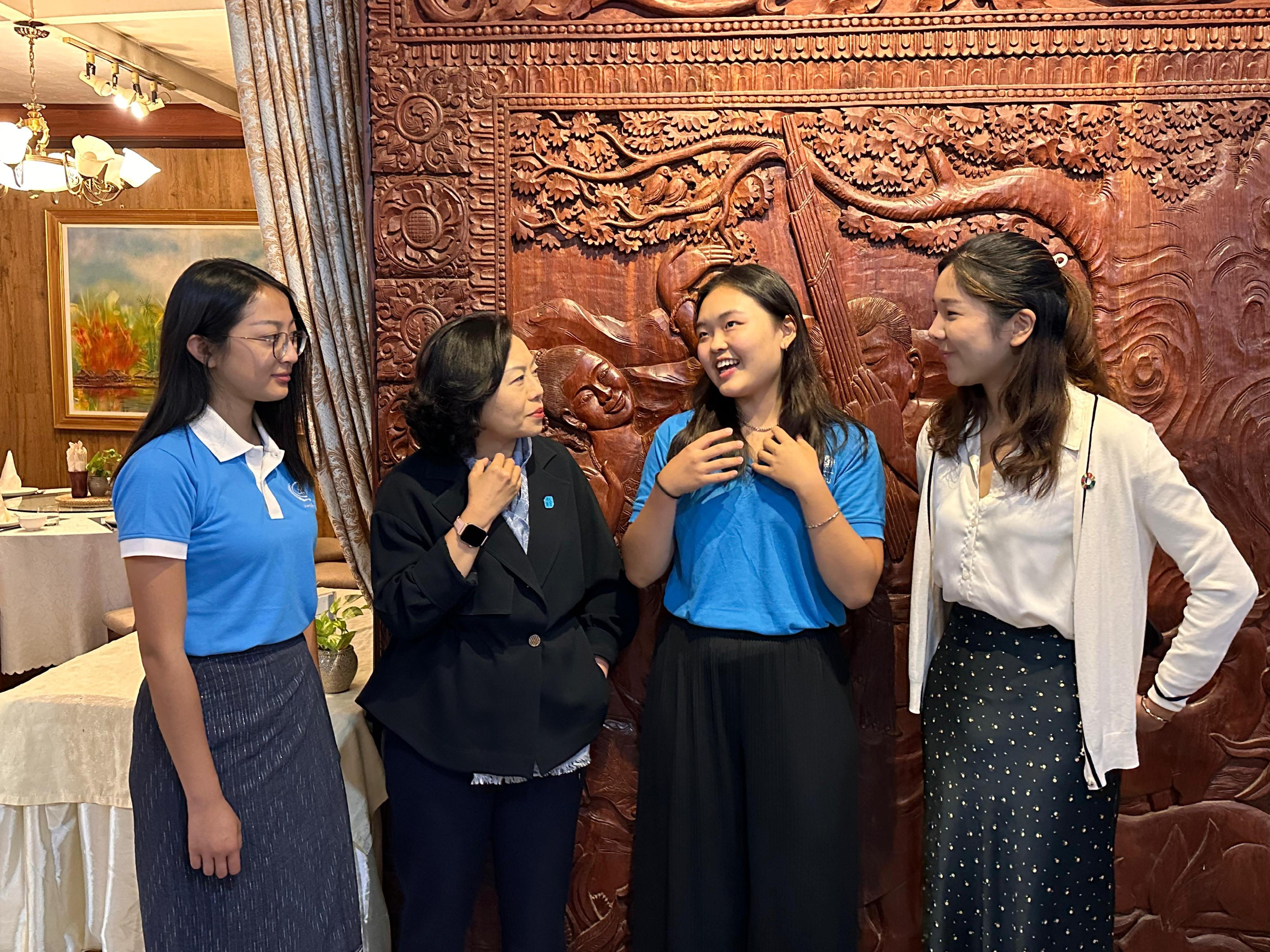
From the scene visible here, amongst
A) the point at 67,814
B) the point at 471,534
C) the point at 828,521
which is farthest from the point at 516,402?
the point at 67,814

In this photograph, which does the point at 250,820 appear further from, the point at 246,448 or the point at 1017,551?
the point at 1017,551

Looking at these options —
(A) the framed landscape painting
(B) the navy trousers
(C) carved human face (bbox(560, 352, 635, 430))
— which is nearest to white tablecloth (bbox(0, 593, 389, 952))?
(B) the navy trousers

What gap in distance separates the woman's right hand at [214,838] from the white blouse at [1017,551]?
1.38 m

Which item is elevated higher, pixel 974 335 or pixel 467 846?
pixel 974 335

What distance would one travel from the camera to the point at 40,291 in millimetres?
6617

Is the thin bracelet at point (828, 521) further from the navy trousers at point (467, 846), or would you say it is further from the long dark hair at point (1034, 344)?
the navy trousers at point (467, 846)

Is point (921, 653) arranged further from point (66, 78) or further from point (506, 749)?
point (66, 78)

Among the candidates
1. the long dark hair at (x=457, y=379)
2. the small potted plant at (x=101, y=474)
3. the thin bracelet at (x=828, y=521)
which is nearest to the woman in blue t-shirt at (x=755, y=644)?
the thin bracelet at (x=828, y=521)

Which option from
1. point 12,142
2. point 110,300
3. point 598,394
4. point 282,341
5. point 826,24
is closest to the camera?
point 282,341

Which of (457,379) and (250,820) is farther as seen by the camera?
(457,379)

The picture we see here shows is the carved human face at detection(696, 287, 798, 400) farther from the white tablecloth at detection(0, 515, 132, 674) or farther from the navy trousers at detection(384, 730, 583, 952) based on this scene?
the white tablecloth at detection(0, 515, 132, 674)

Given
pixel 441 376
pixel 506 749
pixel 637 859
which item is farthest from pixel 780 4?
pixel 637 859

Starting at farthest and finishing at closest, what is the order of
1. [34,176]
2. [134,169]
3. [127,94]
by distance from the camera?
[127,94]
[134,169]
[34,176]

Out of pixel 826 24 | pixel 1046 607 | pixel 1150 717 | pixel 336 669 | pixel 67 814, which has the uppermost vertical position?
pixel 826 24
